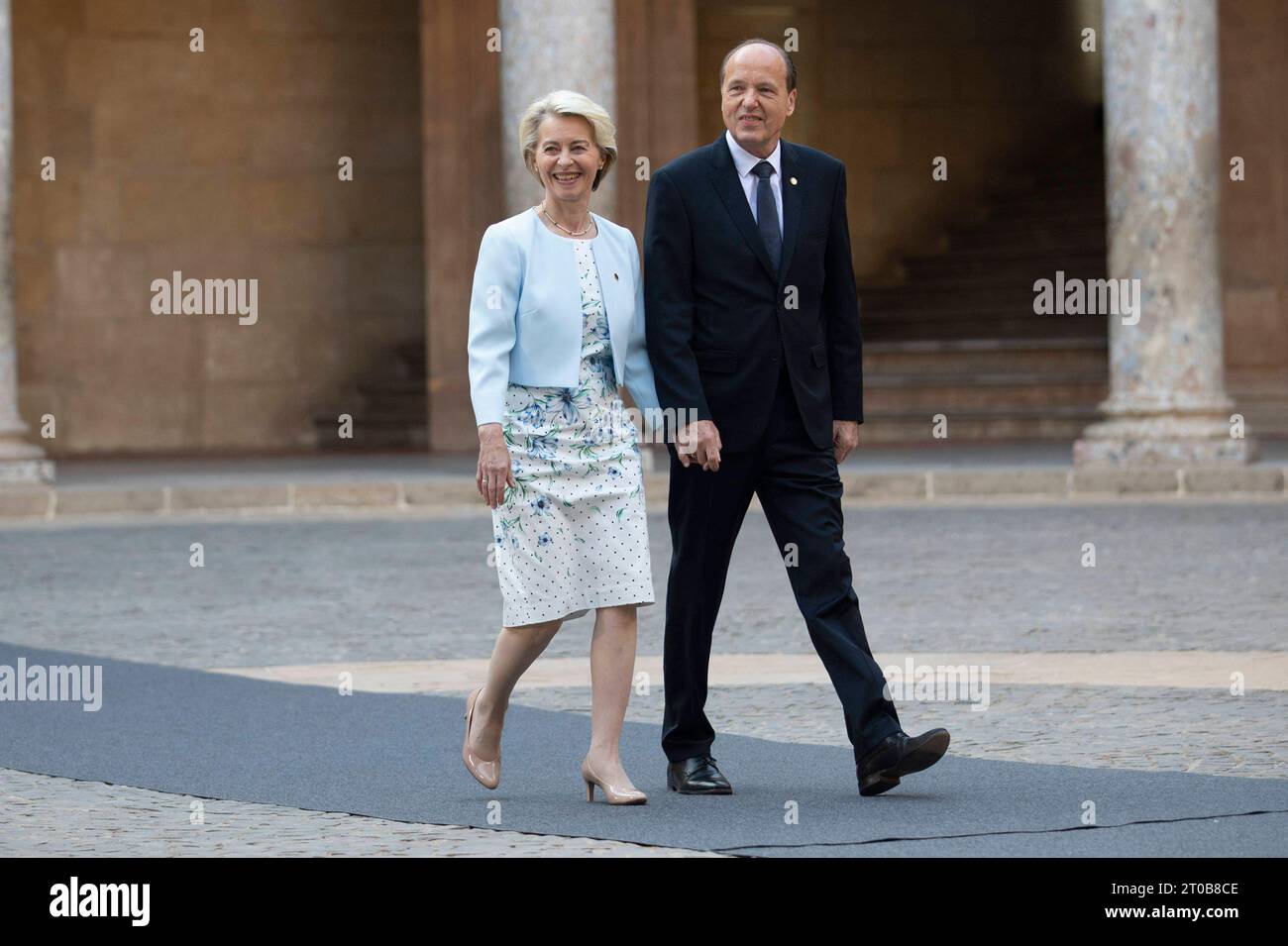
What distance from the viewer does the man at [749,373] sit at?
5.47 metres

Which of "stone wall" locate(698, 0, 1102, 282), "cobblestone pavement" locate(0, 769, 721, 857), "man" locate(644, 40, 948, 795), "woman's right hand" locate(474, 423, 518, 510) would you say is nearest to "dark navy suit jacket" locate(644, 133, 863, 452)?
"man" locate(644, 40, 948, 795)

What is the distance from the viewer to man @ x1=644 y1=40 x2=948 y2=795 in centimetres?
547

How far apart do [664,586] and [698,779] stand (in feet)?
17.2

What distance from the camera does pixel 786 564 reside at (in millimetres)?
5449

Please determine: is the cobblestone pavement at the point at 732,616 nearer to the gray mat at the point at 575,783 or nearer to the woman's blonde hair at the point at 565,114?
the gray mat at the point at 575,783

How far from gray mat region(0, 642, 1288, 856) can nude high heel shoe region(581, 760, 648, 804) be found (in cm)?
2

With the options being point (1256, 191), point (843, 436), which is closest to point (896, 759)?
point (843, 436)

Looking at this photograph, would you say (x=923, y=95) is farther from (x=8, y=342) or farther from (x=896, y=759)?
(x=896, y=759)

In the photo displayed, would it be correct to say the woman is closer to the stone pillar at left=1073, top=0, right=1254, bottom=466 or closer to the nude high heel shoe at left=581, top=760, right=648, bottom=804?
the nude high heel shoe at left=581, top=760, right=648, bottom=804

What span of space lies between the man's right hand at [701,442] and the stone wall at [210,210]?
17383 mm

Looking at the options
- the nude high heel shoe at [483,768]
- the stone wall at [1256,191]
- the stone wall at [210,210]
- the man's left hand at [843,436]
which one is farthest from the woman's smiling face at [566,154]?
the stone wall at [210,210]

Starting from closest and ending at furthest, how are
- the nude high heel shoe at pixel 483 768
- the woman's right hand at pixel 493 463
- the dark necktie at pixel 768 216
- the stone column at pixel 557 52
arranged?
the woman's right hand at pixel 493 463, the nude high heel shoe at pixel 483 768, the dark necktie at pixel 768 216, the stone column at pixel 557 52
